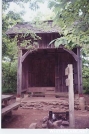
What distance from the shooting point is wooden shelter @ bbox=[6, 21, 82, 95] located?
5543 millimetres

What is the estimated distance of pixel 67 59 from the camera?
7477 millimetres

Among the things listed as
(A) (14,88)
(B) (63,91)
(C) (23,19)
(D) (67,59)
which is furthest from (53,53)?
(C) (23,19)

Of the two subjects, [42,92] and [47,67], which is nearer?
[42,92]

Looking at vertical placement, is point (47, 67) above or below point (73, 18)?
below

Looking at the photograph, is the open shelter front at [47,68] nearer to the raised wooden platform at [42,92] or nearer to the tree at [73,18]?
the raised wooden platform at [42,92]

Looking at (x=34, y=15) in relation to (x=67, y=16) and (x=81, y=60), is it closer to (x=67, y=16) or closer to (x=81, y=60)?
(x=67, y=16)

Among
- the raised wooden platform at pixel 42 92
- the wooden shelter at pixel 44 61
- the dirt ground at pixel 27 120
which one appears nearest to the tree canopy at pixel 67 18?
the wooden shelter at pixel 44 61

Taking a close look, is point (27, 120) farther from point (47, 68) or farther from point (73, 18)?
point (47, 68)

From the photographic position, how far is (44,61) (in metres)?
→ 8.48

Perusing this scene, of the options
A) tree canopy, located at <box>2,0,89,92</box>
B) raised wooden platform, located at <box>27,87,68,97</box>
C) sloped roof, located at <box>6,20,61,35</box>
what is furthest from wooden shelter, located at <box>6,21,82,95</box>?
tree canopy, located at <box>2,0,89,92</box>

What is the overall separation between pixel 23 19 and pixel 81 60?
2668mm

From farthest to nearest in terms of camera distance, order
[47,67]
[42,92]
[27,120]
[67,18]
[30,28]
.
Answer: [47,67]
[42,92]
[30,28]
[27,120]
[67,18]

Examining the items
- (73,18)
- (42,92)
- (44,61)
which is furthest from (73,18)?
(44,61)

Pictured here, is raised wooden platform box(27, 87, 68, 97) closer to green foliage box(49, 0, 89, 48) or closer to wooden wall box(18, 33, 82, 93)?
wooden wall box(18, 33, 82, 93)
